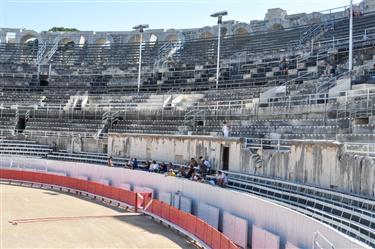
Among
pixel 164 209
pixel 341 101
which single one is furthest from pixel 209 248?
pixel 341 101

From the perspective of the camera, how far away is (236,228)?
14773 mm

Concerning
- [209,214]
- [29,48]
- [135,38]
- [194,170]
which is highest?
[135,38]

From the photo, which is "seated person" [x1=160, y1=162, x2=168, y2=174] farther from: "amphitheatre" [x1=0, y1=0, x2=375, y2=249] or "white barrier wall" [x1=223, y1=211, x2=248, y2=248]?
"white barrier wall" [x1=223, y1=211, x2=248, y2=248]

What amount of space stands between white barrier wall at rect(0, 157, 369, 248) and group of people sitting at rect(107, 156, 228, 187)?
79 centimetres

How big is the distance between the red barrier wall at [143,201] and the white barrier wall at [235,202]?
938 millimetres

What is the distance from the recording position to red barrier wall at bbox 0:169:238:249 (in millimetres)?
14189

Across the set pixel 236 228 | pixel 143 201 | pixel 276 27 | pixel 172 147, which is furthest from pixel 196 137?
pixel 276 27

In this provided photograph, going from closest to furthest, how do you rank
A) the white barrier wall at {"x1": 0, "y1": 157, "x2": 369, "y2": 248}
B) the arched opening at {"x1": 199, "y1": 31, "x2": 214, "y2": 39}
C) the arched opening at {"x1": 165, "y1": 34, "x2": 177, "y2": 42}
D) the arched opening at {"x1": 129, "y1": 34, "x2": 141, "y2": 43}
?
the white barrier wall at {"x1": 0, "y1": 157, "x2": 369, "y2": 248}, the arched opening at {"x1": 199, "y1": 31, "x2": 214, "y2": 39}, the arched opening at {"x1": 165, "y1": 34, "x2": 177, "y2": 42}, the arched opening at {"x1": 129, "y1": 34, "x2": 141, "y2": 43}

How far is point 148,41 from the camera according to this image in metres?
48.7

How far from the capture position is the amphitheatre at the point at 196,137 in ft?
46.7

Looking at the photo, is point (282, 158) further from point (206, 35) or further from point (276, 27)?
point (206, 35)

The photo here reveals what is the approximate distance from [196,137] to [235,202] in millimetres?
7511

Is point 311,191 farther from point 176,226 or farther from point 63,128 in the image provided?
point 63,128

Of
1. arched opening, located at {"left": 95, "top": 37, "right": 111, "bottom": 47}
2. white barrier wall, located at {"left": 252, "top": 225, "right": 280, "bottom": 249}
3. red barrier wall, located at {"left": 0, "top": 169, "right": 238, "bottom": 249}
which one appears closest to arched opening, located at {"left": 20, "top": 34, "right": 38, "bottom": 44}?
arched opening, located at {"left": 95, "top": 37, "right": 111, "bottom": 47}
